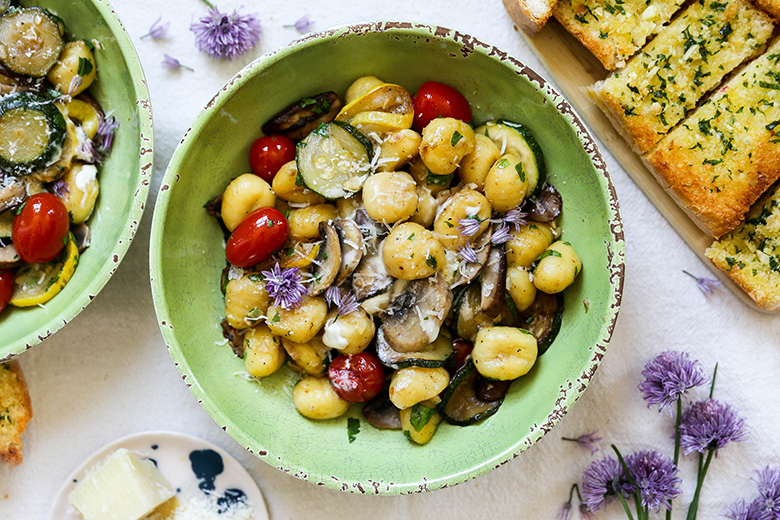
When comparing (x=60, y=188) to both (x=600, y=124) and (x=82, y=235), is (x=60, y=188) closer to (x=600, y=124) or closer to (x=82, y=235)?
(x=82, y=235)

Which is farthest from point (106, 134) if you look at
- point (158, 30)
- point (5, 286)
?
point (5, 286)

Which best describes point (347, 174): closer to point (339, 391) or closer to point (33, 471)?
point (339, 391)

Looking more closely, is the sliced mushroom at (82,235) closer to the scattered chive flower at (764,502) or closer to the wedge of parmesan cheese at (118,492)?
the wedge of parmesan cheese at (118,492)

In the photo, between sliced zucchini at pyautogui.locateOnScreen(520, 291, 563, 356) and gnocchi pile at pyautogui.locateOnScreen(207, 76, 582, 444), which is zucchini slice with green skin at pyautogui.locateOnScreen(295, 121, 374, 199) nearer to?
gnocchi pile at pyautogui.locateOnScreen(207, 76, 582, 444)

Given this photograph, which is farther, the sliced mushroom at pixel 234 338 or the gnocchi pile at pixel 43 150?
the sliced mushroom at pixel 234 338

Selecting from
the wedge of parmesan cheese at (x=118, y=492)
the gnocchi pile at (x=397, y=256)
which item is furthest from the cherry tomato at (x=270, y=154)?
the wedge of parmesan cheese at (x=118, y=492)

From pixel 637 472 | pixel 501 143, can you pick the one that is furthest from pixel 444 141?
pixel 637 472
